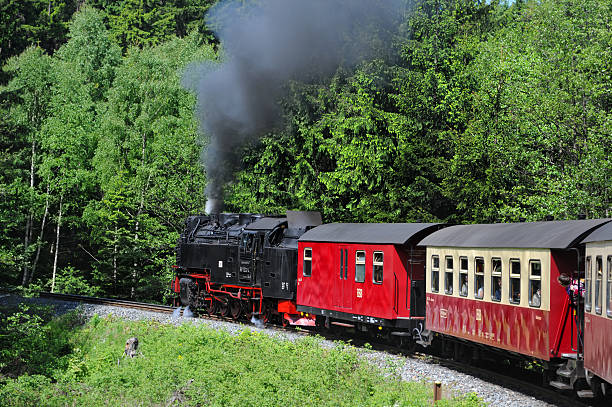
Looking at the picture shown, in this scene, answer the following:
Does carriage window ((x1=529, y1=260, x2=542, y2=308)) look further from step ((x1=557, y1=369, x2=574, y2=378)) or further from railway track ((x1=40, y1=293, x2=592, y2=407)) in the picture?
railway track ((x1=40, y1=293, x2=592, y2=407))

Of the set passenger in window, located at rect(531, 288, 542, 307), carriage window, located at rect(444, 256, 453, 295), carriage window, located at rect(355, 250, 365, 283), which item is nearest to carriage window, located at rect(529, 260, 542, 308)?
passenger in window, located at rect(531, 288, 542, 307)

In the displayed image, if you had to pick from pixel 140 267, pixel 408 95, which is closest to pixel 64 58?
pixel 140 267

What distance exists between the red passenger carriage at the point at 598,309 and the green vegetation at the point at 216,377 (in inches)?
81.7

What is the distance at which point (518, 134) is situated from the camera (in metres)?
24.9

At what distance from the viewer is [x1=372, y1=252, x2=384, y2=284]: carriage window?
18750mm

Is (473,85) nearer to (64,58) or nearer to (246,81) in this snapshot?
(246,81)

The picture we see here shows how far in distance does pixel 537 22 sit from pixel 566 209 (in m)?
17.1

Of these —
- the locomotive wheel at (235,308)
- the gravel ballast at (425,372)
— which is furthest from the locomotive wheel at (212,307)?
the gravel ballast at (425,372)

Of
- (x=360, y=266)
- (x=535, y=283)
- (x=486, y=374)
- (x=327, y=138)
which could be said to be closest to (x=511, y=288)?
(x=535, y=283)

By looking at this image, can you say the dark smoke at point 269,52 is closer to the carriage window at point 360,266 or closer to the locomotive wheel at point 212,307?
the locomotive wheel at point 212,307

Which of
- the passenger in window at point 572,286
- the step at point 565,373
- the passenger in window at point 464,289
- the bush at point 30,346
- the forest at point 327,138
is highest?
the forest at point 327,138

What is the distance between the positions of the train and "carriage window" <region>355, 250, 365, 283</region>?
26mm

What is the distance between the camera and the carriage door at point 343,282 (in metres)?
19.9

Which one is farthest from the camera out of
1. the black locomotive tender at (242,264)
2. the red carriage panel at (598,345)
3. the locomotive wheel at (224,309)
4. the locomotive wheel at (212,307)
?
the locomotive wheel at (212,307)
